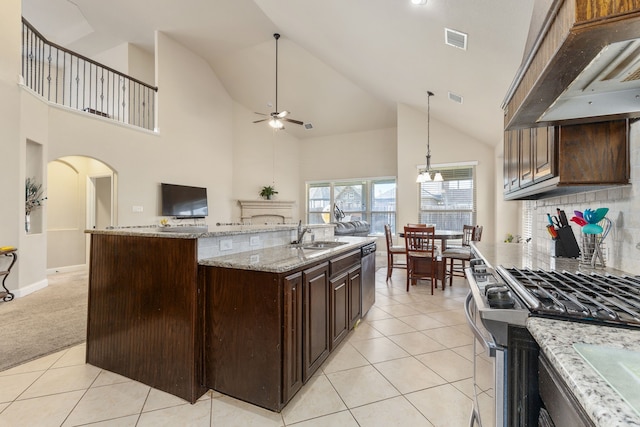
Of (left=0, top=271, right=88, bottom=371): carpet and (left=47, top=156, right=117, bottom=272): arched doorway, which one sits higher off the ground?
(left=47, top=156, right=117, bottom=272): arched doorway

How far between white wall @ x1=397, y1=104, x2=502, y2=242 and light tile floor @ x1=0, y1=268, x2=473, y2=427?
4280mm

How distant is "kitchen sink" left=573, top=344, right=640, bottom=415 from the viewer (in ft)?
1.62

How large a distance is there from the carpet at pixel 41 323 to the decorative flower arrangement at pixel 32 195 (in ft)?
4.09

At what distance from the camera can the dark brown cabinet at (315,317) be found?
1.85 metres

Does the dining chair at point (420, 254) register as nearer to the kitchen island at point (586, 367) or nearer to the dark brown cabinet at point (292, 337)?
the dark brown cabinet at point (292, 337)

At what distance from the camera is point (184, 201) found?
6.27 metres

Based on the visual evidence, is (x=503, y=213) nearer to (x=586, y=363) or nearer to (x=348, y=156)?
(x=348, y=156)

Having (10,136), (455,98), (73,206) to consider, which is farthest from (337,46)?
(73,206)

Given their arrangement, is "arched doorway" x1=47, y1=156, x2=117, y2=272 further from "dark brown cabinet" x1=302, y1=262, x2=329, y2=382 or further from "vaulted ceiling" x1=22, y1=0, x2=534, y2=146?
"dark brown cabinet" x1=302, y1=262, x2=329, y2=382

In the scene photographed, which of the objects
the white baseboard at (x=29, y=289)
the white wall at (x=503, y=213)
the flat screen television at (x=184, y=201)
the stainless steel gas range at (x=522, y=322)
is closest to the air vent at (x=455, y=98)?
the white wall at (x=503, y=213)

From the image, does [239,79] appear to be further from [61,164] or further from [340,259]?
[340,259]

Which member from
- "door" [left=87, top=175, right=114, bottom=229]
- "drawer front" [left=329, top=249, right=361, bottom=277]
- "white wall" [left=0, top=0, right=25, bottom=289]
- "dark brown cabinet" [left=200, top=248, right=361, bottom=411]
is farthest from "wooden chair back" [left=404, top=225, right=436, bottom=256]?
"door" [left=87, top=175, right=114, bottom=229]

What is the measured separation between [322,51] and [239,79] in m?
2.99

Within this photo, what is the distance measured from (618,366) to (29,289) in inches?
234
